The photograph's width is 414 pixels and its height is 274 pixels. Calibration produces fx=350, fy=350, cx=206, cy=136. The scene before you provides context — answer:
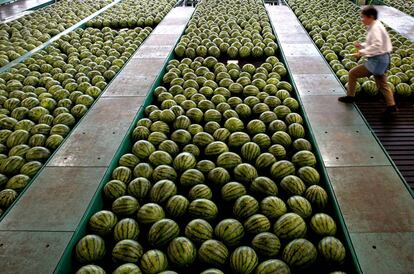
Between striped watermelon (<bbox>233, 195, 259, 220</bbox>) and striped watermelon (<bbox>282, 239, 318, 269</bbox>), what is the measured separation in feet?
1.98

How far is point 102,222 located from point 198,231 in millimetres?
1059

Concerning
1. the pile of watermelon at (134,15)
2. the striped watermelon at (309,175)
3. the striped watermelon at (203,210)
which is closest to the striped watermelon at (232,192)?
the striped watermelon at (203,210)

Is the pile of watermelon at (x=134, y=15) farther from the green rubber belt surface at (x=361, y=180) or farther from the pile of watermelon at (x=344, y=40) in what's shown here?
the green rubber belt surface at (x=361, y=180)

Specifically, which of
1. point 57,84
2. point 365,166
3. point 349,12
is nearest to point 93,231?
point 365,166

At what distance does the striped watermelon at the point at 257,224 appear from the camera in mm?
3600

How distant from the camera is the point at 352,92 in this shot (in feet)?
20.1

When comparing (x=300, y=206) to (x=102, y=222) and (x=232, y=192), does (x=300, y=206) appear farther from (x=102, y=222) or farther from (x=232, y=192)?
(x=102, y=222)

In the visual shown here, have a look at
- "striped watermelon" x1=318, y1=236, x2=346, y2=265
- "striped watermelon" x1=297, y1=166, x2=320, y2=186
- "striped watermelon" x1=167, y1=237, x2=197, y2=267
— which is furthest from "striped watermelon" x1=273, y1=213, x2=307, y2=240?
"striped watermelon" x1=167, y1=237, x2=197, y2=267

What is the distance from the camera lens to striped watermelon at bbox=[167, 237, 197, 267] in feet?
10.8

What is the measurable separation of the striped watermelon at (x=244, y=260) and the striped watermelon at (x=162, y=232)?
0.65m

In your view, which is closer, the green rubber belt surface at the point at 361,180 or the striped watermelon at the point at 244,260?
the striped watermelon at the point at 244,260

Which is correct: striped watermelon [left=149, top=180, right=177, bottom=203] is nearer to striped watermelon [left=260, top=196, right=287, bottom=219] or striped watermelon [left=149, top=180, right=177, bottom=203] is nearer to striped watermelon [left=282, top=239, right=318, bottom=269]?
striped watermelon [left=260, top=196, right=287, bottom=219]

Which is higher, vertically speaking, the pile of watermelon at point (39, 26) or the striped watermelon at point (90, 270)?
the pile of watermelon at point (39, 26)

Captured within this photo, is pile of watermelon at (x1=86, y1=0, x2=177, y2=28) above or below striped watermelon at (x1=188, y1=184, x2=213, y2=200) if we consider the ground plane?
above
